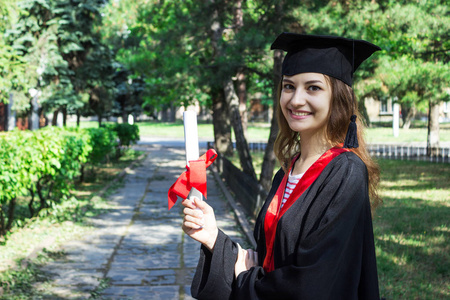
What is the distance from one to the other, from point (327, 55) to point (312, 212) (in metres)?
0.64

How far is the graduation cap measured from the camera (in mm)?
2150

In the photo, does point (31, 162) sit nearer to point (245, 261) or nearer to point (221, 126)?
point (245, 261)

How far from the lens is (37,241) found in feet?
26.1

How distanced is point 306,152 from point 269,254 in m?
0.46

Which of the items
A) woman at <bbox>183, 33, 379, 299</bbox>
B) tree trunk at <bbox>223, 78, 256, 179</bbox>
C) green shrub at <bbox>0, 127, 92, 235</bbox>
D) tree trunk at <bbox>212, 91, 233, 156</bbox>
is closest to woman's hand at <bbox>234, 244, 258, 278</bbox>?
woman at <bbox>183, 33, 379, 299</bbox>

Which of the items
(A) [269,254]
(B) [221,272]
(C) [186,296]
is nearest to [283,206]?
(A) [269,254]

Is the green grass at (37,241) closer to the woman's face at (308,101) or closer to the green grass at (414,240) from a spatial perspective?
the green grass at (414,240)

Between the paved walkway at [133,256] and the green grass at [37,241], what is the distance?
20 cm

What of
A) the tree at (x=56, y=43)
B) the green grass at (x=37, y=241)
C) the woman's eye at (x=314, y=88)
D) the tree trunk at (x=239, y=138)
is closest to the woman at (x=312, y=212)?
the woman's eye at (x=314, y=88)

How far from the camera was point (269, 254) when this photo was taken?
7.02 ft

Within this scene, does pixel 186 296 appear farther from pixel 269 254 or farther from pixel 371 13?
pixel 371 13

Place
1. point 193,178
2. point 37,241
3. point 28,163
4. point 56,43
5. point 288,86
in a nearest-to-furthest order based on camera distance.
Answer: point 193,178, point 288,86, point 37,241, point 28,163, point 56,43

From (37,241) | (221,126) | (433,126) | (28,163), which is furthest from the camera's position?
(221,126)

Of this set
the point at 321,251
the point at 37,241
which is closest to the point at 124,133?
the point at 37,241
